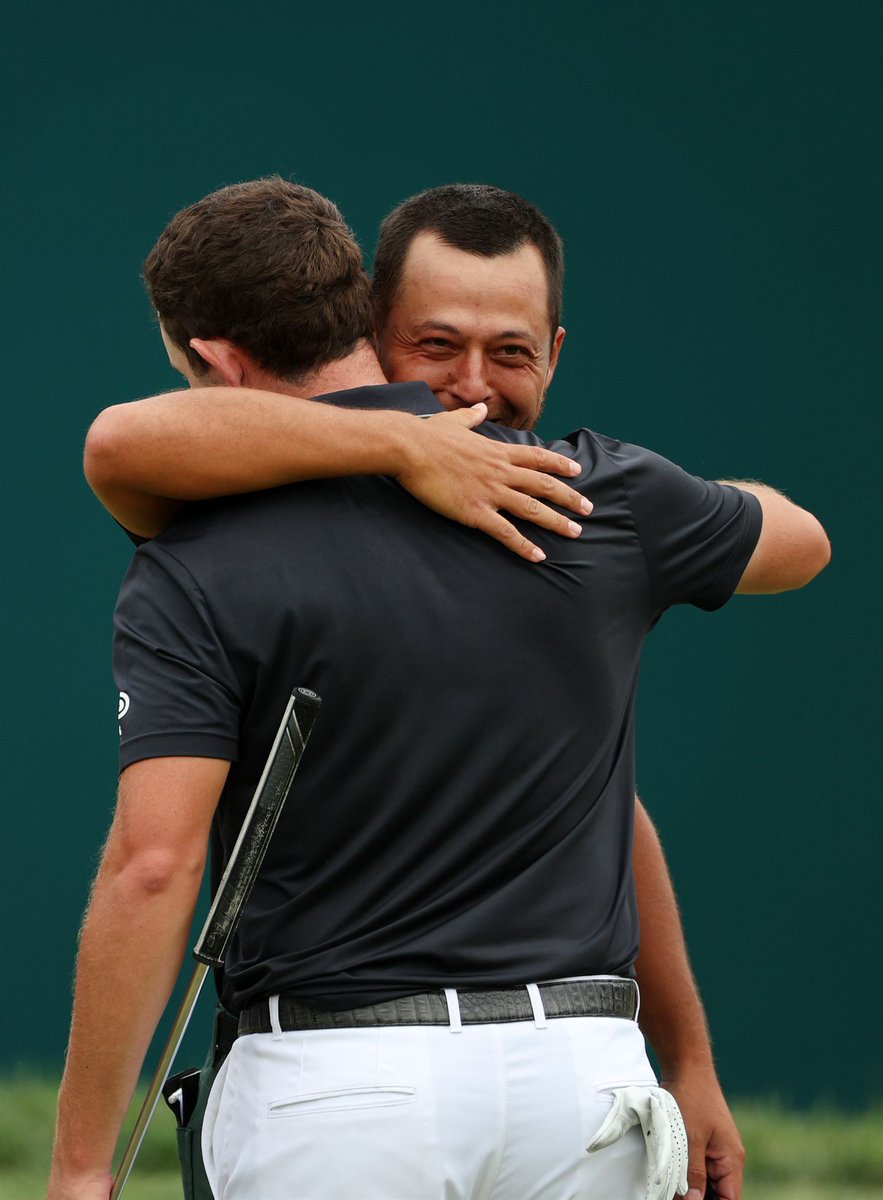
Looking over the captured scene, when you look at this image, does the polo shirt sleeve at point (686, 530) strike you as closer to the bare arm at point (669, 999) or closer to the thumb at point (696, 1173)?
the bare arm at point (669, 999)

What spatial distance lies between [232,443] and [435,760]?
0.36 metres

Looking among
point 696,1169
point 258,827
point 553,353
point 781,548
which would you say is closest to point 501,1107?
point 258,827

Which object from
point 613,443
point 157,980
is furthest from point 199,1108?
point 613,443

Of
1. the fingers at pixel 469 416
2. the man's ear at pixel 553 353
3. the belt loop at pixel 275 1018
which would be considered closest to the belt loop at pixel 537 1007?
the belt loop at pixel 275 1018

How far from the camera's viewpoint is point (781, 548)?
1.86 meters

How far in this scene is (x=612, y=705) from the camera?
1.65 metres

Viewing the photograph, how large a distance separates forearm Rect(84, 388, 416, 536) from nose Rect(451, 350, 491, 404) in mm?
444

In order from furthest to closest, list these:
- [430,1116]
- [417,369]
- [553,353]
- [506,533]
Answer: [553,353]
[417,369]
[506,533]
[430,1116]

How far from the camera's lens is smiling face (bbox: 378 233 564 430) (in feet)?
6.75

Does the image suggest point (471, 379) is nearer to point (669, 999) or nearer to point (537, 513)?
point (537, 513)

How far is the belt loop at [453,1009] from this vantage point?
1.53 metres

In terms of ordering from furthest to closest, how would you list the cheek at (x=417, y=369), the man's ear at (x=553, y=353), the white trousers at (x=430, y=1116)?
the man's ear at (x=553, y=353)
the cheek at (x=417, y=369)
the white trousers at (x=430, y=1116)

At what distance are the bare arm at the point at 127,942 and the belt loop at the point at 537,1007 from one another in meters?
0.34

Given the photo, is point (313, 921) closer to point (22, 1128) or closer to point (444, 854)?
point (444, 854)
